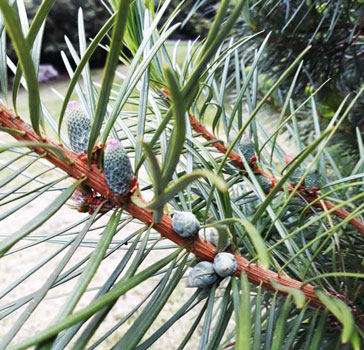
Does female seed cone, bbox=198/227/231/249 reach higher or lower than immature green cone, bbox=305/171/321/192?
higher

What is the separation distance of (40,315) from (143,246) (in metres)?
1.20

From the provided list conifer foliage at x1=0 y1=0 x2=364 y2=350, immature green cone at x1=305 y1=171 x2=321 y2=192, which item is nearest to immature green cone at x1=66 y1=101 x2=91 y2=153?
conifer foliage at x1=0 y1=0 x2=364 y2=350

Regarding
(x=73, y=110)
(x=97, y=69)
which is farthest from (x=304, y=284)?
(x=97, y=69)

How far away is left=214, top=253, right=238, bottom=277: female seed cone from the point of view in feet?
0.74

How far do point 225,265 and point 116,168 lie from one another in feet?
0.29

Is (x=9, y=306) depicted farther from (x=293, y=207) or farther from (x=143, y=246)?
(x=293, y=207)

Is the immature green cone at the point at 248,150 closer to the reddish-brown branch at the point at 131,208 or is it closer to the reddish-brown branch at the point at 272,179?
the reddish-brown branch at the point at 272,179

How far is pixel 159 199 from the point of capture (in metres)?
0.16

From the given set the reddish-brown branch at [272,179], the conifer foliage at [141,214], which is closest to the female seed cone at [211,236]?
the conifer foliage at [141,214]

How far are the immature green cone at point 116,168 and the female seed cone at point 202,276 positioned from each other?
0.07 m

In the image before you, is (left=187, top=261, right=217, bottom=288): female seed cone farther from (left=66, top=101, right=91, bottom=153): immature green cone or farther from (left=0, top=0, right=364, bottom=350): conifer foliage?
(left=66, top=101, right=91, bottom=153): immature green cone

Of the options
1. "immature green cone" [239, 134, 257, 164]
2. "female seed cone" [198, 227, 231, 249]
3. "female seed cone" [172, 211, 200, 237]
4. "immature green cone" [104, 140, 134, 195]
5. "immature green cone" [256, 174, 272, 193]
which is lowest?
"immature green cone" [256, 174, 272, 193]

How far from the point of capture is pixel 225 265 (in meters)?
0.23

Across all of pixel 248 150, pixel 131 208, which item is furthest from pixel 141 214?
pixel 248 150
